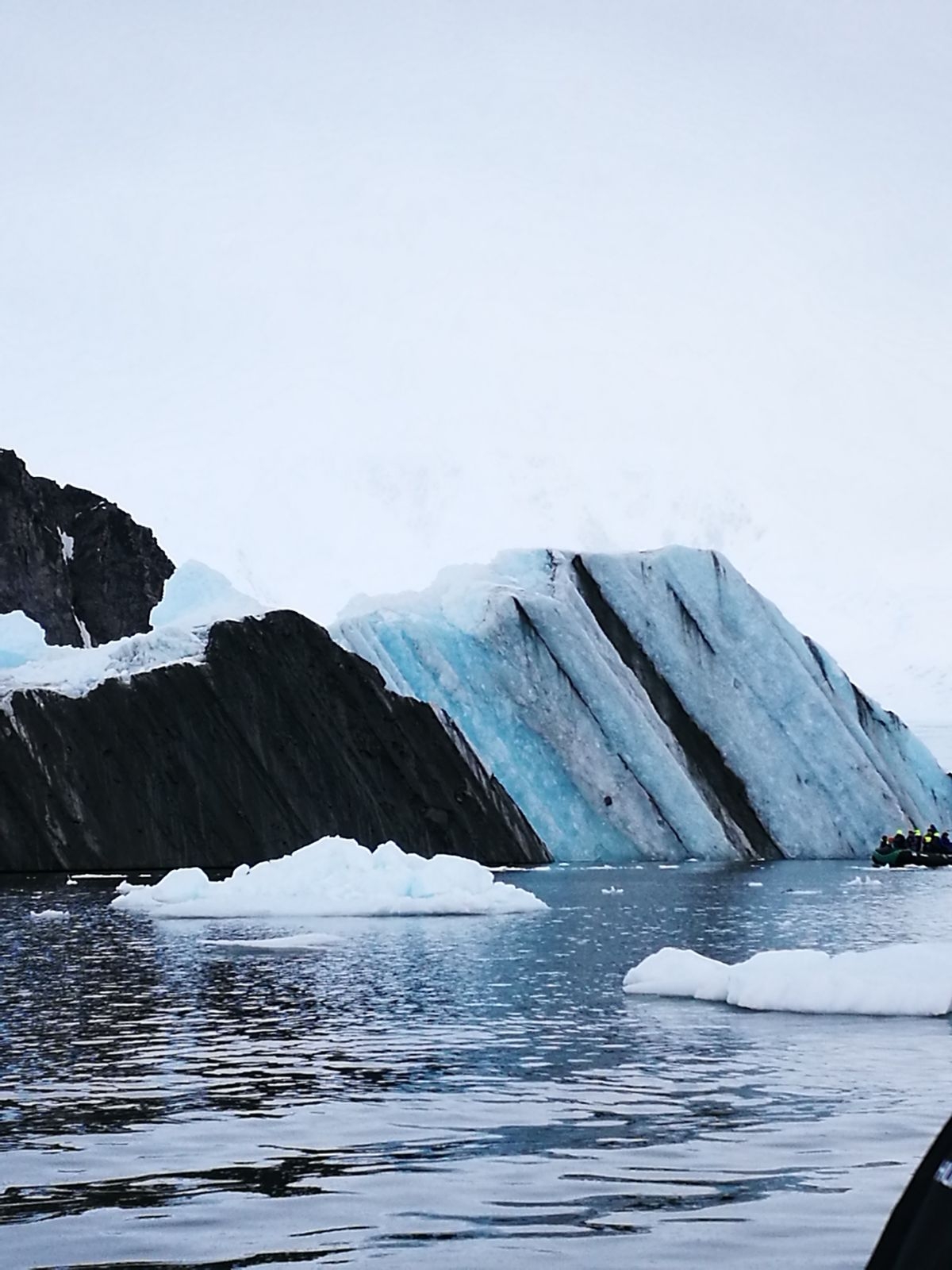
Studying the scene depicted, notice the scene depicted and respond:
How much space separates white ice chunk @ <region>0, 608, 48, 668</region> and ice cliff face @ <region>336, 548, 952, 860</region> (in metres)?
13.2

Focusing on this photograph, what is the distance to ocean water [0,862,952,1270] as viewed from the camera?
26.8 ft

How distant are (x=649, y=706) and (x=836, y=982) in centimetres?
5651

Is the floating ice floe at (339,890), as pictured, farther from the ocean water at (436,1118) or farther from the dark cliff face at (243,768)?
the dark cliff face at (243,768)

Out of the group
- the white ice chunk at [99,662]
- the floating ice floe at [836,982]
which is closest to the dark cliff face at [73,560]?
the white ice chunk at [99,662]

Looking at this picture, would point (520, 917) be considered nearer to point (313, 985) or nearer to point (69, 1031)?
point (313, 985)

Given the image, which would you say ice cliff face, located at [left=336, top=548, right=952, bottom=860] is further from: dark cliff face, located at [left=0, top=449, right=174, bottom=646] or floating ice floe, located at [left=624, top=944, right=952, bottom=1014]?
floating ice floe, located at [left=624, top=944, right=952, bottom=1014]

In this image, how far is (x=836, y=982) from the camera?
17984 millimetres

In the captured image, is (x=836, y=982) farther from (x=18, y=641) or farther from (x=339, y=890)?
(x=18, y=641)

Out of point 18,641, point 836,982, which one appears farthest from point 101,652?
point 836,982

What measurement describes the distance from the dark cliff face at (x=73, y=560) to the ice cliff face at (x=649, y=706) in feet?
133

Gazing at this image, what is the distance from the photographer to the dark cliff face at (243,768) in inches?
2126

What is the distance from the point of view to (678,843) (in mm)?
71375

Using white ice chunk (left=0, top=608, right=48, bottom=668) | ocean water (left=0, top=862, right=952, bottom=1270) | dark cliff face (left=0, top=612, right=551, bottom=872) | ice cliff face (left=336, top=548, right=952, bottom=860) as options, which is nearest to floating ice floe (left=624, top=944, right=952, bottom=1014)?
ocean water (left=0, top=862, right=952, bottom=1270)

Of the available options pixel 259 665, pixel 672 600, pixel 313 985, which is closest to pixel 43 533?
pixel 672 600
